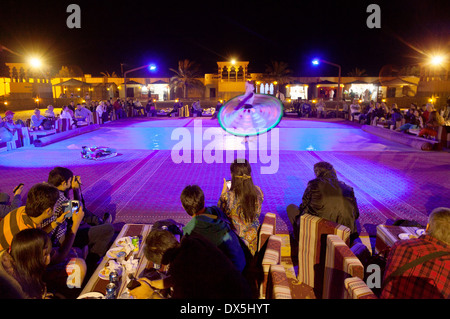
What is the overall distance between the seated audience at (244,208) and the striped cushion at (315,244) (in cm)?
59

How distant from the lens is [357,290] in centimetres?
244

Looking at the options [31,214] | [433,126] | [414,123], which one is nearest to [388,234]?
[31,214]

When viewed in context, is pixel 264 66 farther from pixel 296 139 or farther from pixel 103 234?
pixel 103 234

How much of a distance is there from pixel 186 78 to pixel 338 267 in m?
53.3

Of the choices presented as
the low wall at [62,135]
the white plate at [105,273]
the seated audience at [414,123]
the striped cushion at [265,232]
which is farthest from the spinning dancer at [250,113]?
the seated audience at [414,123]

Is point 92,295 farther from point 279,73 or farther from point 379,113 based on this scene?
point 279,73

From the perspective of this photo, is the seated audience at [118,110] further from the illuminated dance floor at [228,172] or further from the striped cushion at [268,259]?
the striped cushion at [268,259]

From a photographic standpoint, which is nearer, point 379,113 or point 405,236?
point 405,236

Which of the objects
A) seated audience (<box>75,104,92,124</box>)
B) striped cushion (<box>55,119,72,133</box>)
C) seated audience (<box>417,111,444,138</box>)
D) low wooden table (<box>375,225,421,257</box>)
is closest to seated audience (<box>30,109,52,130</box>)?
striped cushion (<box>55,119,72,133</box>)

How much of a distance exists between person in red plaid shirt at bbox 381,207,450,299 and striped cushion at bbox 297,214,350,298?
35.8 inches

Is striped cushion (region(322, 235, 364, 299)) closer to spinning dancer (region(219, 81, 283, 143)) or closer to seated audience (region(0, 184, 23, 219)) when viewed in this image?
seated audience (region(0, 184, 23, 219))

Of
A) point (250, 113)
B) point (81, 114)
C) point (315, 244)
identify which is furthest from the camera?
point (81, 114)

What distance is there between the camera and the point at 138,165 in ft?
32.0
